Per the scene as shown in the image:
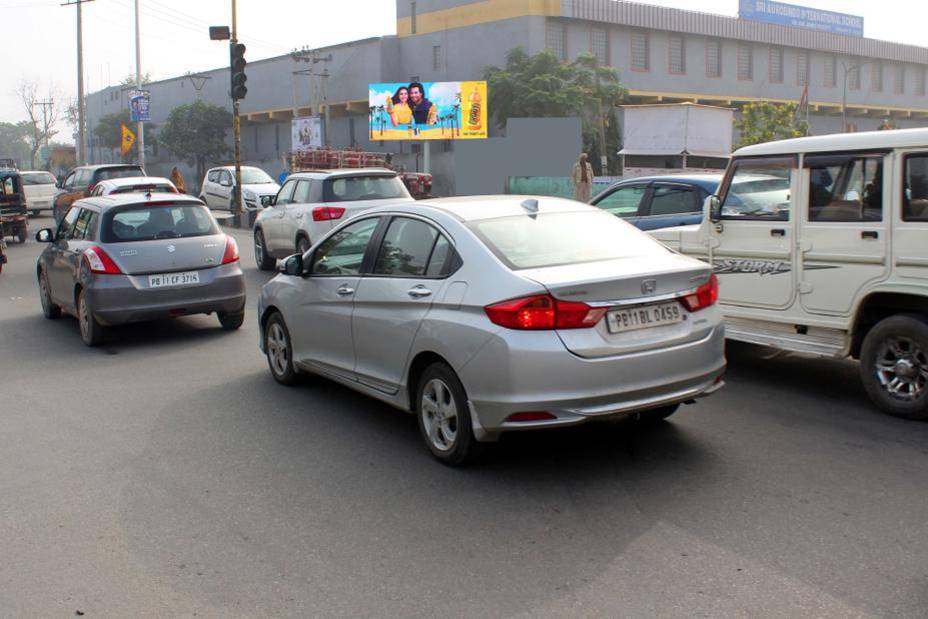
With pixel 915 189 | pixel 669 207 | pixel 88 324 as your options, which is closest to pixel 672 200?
pixel 669 207

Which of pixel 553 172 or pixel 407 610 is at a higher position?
pixel 553 172

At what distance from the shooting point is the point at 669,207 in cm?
1144

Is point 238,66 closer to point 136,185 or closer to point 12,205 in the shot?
point 136,185

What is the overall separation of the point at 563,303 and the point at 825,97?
59.5 m

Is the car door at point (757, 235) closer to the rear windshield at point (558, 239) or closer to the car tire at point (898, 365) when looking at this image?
the car tire at point (898, 365)

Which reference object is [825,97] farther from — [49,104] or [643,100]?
[49,104]

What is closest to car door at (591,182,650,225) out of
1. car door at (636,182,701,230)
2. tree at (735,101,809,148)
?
car door at (636,182,701,230)

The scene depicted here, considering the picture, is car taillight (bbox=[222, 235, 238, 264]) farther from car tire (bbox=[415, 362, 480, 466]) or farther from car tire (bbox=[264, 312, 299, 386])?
car tire (bbox=[415, 362, 480, 466])

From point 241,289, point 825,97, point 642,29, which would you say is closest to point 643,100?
point 642,29

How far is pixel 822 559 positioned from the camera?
14.6 ft

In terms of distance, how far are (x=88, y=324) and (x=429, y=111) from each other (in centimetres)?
3610

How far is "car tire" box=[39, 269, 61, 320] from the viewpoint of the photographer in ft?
41.1

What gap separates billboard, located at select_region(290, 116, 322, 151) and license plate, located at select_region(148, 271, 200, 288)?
3810cm

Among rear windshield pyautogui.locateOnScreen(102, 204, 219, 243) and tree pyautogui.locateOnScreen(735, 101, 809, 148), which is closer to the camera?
rear windshield pyautogui.locateOnScreen(102, 204, 219, 243)
